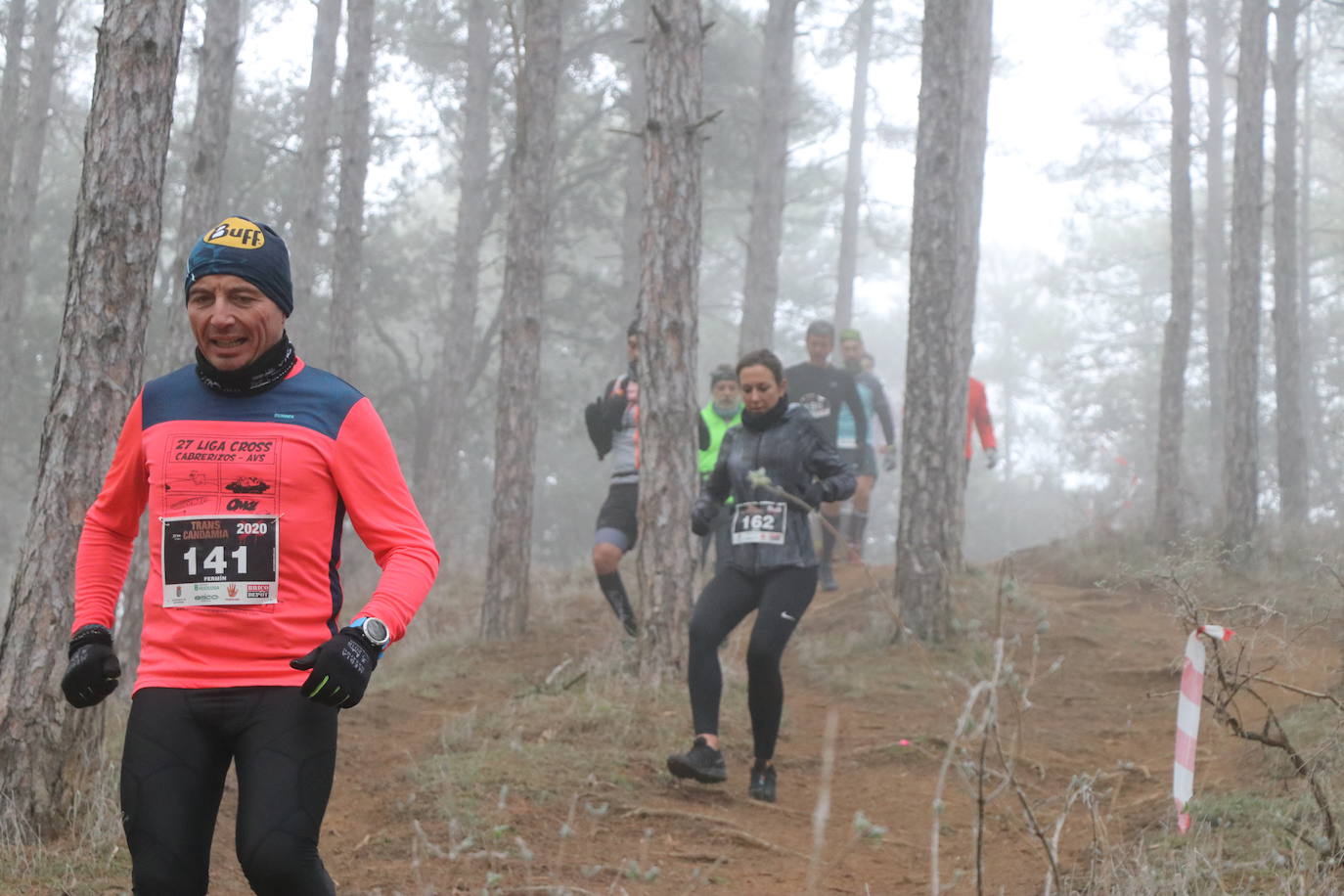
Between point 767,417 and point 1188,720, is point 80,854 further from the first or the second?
point 1188,720

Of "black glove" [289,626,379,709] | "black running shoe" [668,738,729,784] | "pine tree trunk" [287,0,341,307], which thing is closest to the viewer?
"black glove" [289,626,379,709]

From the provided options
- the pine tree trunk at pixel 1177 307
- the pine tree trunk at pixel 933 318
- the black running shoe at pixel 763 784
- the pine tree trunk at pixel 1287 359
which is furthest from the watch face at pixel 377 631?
the pine tree trunk at pixel 1287 359

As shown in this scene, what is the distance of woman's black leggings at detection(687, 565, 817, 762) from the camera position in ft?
20.6

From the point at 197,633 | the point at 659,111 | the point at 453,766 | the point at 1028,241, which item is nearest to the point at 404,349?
the point at 659,111

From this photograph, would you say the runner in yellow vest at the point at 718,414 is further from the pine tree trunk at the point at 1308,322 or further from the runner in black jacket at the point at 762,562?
the pine tree trunk at the point at 1308,322

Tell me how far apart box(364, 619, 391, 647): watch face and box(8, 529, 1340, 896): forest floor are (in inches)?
21.0

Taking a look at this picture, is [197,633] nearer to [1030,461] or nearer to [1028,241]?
[1030,461]

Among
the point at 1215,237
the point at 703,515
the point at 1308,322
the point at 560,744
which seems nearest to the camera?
the point at 703,515

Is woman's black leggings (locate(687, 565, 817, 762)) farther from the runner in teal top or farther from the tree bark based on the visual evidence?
the tree bark

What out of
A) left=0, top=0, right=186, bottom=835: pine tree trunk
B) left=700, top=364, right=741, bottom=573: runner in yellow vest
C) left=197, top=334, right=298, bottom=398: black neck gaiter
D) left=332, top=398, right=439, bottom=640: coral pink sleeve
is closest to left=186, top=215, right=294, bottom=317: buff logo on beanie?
left=197, top=334, right=298, bottom=398: black neck gaiter

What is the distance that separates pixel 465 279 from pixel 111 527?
17698mm

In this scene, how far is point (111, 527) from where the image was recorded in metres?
3.28

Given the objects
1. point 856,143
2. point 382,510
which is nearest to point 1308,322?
point 856,143

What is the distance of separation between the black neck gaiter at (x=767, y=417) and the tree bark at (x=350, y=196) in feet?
35.5
